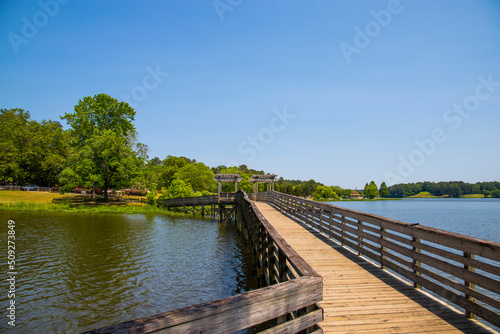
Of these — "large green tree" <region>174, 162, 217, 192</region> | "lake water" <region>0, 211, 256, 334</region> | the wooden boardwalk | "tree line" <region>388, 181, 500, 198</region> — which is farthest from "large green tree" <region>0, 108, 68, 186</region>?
"tree line" <region>388, 181, 500, 198</region>

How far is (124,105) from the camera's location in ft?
158

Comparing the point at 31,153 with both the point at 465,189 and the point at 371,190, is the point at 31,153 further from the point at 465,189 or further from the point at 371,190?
the point at 465,189

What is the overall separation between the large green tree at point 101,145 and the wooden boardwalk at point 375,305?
3787 centimetres

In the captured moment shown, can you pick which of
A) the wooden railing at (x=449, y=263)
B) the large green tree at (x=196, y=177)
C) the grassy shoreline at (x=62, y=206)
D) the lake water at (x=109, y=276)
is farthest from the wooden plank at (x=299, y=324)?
the large green tree at (x=196, y=177)

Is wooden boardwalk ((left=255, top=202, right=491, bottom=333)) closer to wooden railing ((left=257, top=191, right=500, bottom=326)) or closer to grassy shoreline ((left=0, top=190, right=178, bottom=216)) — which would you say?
wooden railing ((left=257, top=191, right=500, bottom=326))

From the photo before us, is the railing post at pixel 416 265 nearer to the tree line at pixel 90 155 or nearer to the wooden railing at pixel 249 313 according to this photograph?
the wooden railing at pixel 249 313

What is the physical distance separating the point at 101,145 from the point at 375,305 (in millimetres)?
41628

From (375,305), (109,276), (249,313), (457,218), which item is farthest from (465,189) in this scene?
(249,313)

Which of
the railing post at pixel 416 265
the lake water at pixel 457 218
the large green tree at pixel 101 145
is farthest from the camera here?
the large green tree at pixel 101 145

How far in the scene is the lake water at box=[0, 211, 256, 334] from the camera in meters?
8.79

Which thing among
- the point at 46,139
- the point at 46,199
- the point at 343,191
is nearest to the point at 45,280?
the point at 46,199

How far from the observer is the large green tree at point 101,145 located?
39531mm

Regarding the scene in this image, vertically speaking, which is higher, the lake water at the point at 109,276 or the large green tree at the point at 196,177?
the large green tree at the point at 196,177

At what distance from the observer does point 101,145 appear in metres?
40.3
